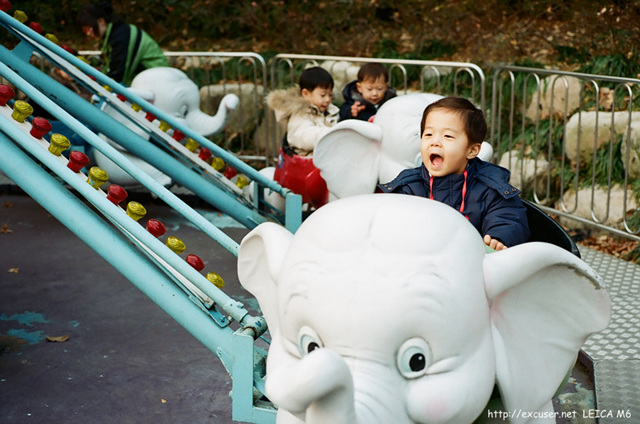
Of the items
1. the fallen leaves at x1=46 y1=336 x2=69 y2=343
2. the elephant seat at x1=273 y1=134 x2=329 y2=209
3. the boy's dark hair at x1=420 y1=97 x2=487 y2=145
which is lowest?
the fallen leaves at x1=46 y1=336 x2=69 y2=343

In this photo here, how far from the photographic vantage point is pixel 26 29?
3760 mm

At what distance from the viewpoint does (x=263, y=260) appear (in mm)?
1895

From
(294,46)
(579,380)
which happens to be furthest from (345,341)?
(294,46)

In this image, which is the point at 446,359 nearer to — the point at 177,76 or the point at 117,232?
the point at 117,232

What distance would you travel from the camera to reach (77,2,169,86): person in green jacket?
6035 millimetres

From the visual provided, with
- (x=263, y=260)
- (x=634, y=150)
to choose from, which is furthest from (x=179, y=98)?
(x=263, y=260)

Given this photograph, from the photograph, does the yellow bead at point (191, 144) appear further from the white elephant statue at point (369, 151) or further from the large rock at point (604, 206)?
the large rock at point (604, 206)

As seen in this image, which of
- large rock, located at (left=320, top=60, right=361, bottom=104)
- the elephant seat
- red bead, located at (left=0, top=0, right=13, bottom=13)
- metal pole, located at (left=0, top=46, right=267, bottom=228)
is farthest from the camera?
large rock, located at (left=320, top=60, right=361, bottom=104)

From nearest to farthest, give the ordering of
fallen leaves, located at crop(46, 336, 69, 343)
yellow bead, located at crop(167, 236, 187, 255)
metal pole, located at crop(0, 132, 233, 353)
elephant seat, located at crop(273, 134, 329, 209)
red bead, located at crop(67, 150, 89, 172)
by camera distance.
A: 1. metal pole, located at crop(0, 132, 233, 353)
2. yellow bead, located at crop(167, 236, 187, 255)
3. red bead, located at crop(67, 150, 89, 172)
4. fallen leaves, located at crop(46, 336, 69, 343)
5. elephant seat, located at crop(273, 134, 329, 209)

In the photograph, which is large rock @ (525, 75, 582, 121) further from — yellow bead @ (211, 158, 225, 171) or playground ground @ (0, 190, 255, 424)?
playground ground @ (0, 190, 255, 424)

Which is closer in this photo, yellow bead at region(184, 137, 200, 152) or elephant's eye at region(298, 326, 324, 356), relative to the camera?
elephant's eye at region(298, 326, 324, 356)

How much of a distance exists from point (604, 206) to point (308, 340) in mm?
4237

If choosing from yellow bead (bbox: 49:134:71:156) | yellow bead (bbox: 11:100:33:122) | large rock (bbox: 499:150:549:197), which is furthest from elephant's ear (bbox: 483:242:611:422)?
large rock (bbox: 499:150:549:197)

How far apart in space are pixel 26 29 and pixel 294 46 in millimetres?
5369
